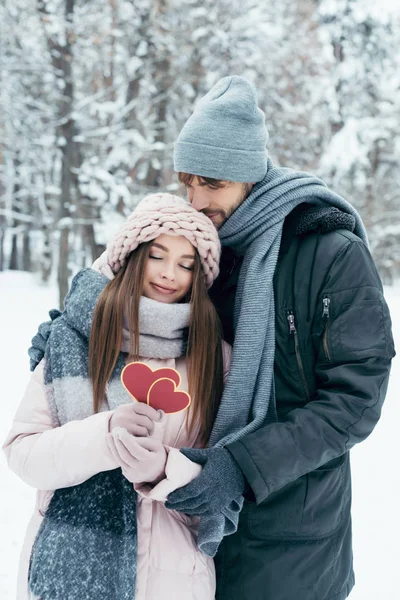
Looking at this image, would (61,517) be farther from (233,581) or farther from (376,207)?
(376,207)

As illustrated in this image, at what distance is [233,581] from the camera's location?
1959 mm

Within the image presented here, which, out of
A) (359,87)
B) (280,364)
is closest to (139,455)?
(280,364)

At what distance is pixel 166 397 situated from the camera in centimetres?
163

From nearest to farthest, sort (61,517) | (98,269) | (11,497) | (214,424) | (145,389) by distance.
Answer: (145,389)
(61,517)
(214,424)
(98,269)
(11,497)

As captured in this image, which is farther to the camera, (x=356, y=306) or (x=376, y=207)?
(x=376, y=207)

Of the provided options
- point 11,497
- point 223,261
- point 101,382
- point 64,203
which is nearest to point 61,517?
point 101,382

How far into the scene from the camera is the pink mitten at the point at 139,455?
1.58 m

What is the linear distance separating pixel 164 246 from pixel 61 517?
97cm

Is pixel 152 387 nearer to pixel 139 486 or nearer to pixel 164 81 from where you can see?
pixel 139 486

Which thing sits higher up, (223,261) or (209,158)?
(209,158)

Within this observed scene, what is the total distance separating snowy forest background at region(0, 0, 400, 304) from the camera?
10477 millimetres

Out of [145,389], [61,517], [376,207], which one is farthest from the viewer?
[376,207]

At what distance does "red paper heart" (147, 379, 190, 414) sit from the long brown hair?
29cm

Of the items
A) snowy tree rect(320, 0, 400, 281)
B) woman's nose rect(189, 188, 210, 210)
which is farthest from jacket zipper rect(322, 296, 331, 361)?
snowy tree rect(320, 0, 400, 281)
